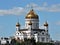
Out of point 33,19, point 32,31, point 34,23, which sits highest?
point 33,19

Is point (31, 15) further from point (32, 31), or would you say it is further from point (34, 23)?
point (32, 31)

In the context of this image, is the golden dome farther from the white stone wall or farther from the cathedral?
the white stone wall

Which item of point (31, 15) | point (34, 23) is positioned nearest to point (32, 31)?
point (34, 23)

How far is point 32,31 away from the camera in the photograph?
98.2m

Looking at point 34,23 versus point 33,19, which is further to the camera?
point 34,23

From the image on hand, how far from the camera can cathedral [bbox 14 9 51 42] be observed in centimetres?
9756

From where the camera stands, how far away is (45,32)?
97.6m

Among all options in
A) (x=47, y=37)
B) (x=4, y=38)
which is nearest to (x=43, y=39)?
(x=47, y=37)

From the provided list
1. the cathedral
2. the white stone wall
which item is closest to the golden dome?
the cathedral

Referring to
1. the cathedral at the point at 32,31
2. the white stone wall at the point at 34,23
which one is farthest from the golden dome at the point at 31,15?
the white stone wall at the point at 34,23

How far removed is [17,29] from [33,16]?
13.9ft

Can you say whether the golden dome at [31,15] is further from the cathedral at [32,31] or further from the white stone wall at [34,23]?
the white stone wall at [34,23]

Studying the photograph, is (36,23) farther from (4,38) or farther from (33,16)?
(4,38)

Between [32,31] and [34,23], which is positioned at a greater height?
[34,23]
